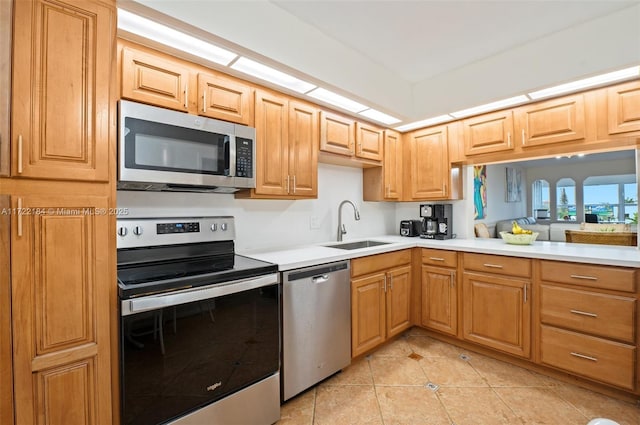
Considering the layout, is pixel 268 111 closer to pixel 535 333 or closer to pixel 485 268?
pixel 485 268

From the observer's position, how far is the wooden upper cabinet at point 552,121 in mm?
2168

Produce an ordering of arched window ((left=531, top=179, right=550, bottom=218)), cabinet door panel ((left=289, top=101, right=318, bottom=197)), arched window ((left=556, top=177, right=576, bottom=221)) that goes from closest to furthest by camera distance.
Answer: cabinet door panel ((left=289, top=101, right=318, bottom=197)) → arched window ((left=556, top=177, right=576, bottom=221)) → arched window ((left=531, top=179, right=550, bottom=218))

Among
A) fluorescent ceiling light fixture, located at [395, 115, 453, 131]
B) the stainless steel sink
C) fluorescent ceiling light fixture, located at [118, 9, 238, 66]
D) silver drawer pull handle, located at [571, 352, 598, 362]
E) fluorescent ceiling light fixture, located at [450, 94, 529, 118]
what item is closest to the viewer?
fluorescent ceiling light fixture, located at [118, 9, 238, 66]

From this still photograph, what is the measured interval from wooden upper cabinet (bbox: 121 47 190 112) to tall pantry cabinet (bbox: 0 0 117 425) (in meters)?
0.22

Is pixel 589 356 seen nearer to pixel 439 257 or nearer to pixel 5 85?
pixel 439 257

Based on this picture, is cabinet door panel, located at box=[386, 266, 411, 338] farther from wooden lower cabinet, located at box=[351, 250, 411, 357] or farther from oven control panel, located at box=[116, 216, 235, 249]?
oven control panel, located at box=[116, 216, 235, 249]

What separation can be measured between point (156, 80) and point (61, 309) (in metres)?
1.18

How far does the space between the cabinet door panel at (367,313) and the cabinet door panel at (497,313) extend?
0.76 metres

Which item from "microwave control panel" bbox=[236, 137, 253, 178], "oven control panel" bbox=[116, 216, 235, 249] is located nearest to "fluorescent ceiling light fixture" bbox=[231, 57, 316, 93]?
"microwave control panel" bbox=[236, 137, 253, 178]

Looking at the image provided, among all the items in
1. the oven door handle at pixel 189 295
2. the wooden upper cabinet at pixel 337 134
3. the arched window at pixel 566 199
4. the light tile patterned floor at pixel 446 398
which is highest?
the wooden upper cabinet at pixel 337 134

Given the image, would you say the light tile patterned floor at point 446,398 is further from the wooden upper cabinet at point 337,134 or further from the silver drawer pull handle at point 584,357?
the wooden upper cabinet at point 337,134

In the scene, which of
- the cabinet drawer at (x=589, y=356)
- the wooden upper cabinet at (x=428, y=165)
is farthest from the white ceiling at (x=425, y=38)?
the cabinet drawer at (x=589, y=356)

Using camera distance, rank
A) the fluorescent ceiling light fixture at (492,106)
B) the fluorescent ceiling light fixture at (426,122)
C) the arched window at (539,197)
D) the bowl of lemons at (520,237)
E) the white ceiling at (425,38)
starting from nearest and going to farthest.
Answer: the white ceiling at (425,38) → the fluorescent ceiling light fixture at (492,106) → the bowl of lemons at (520,237) → the fluorescent ceiling light fixture at (426,122) → the arched window at (539,197)

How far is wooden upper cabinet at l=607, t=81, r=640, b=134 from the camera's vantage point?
1952 mm
